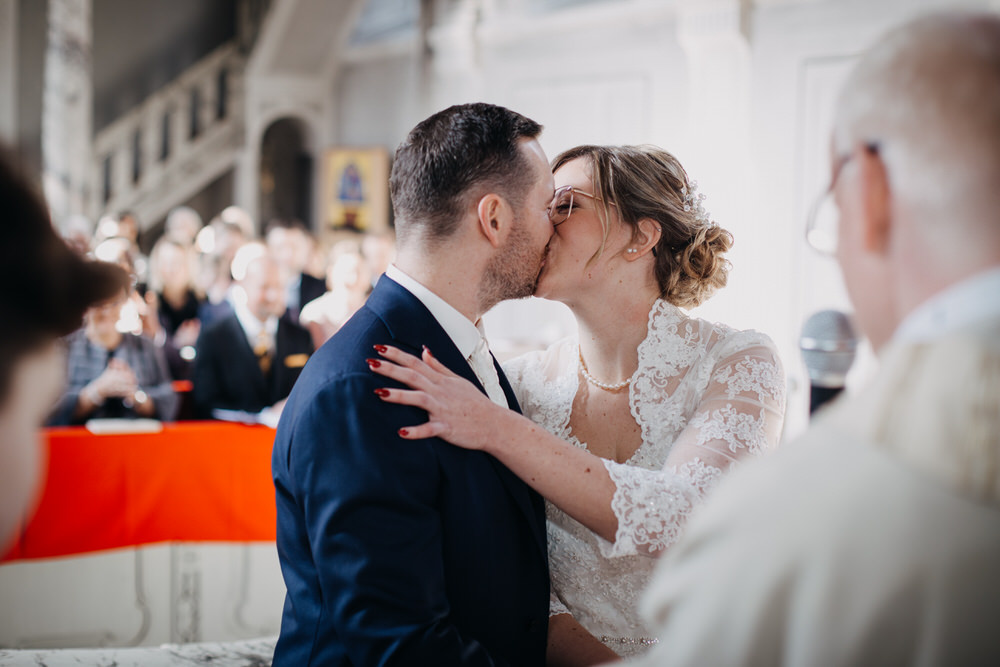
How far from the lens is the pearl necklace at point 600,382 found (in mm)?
2359

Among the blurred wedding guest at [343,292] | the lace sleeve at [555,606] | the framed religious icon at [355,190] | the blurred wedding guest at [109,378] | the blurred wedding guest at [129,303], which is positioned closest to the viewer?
the lace sleeve at [555,606]

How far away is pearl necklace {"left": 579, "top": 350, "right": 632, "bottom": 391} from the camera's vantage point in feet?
7.74

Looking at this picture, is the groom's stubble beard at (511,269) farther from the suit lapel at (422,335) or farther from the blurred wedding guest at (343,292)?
the blurred wedding guest at (343,292)

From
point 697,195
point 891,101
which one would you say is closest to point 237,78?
point 697,195

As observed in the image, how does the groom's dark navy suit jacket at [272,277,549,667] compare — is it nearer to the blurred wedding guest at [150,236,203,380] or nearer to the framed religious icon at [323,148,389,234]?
the blurred wedding guest at [150,236,203,380]

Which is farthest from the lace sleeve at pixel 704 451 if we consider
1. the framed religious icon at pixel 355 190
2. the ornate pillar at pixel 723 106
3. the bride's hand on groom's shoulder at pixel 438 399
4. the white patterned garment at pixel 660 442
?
the framed religious icon at pixel 355 190

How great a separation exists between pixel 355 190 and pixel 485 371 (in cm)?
1012

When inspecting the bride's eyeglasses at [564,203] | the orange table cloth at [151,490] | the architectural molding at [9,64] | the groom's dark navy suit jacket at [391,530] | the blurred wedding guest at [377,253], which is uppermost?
the architectural molding at [9,64]

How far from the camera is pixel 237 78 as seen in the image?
1263 cm

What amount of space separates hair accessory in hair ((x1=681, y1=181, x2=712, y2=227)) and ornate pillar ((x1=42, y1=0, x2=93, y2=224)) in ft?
30.6

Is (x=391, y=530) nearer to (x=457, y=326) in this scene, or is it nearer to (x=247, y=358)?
(x=457, y=326)

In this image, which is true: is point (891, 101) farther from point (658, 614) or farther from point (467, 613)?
point (467, 613)

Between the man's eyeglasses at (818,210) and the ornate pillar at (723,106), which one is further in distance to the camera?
the ornate pillar at (723,106)

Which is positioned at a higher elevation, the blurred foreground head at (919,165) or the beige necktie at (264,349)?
the blurred foreground head at (919,165)
